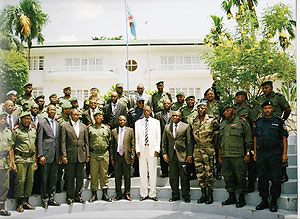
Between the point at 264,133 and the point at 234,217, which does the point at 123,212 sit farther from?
the point at 264,133

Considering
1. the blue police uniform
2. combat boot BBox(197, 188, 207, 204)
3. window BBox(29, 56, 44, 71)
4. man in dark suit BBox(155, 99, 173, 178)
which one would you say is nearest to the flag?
man in dark suit BBox(155, 99, 173, 178)

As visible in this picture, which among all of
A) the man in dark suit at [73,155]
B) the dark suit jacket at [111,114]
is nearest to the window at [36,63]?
the dark suit jacket at [111,114]

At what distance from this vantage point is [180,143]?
6.46 metres

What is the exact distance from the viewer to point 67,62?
20.3 metres

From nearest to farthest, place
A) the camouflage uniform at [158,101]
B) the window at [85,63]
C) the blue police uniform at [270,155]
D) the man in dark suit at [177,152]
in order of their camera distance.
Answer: the blue police uniform at [270,155], the man in dark suit at [177,152], the camouflage uniform at [158,101], the window at [85,63]

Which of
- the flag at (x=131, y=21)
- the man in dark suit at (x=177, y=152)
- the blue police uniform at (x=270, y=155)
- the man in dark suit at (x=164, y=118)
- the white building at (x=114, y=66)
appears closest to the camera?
the blue police uniform at (x=270, y=155)

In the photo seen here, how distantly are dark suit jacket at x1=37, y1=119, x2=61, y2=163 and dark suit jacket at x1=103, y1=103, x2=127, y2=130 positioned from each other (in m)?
1.39

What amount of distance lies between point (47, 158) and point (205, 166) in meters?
3.19

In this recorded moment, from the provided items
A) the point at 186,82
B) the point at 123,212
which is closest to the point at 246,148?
the point at 123,212

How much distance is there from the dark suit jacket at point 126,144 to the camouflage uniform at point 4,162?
2.04m

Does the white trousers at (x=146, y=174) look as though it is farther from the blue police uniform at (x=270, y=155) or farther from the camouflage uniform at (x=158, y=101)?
the blue police uniform at (x=270, y=155)

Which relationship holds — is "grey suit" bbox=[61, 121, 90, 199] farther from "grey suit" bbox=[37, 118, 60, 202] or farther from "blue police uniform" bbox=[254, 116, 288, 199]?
"blue police uniform" bbox=[254, 116, 288, 199]

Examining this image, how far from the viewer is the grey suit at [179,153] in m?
6.34

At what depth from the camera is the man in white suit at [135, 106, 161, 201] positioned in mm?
6528
